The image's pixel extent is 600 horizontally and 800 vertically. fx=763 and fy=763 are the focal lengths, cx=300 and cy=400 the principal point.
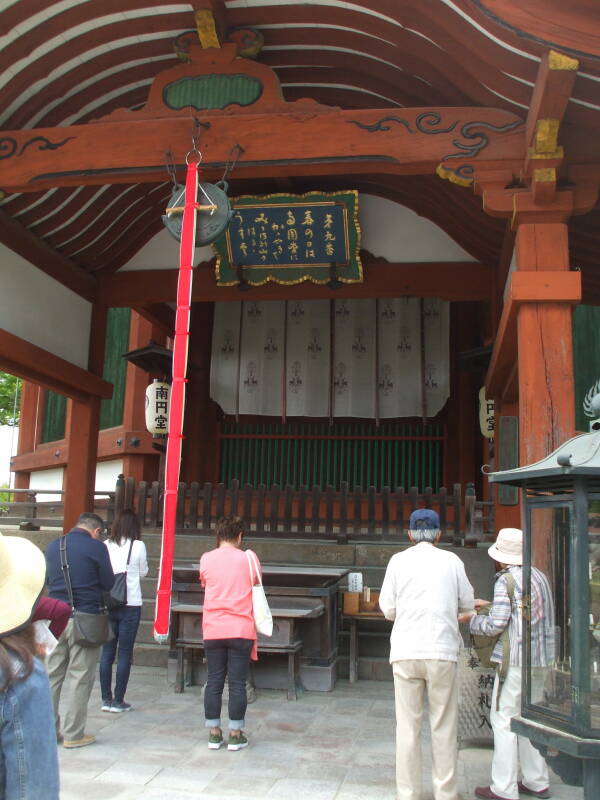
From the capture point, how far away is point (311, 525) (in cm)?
897

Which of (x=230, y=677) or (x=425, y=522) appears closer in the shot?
(x=425, y=522)

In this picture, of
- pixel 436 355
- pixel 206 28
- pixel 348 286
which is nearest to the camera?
pixel 206 28

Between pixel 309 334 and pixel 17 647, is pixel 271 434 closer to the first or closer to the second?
pixel 309 334

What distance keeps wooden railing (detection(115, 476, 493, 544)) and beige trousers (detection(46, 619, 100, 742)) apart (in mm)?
3947

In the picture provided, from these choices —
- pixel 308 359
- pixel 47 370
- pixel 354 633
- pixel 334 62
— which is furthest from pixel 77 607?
pixel 308 359

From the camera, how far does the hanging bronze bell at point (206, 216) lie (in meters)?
5.25

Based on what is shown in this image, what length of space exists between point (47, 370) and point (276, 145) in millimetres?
3620

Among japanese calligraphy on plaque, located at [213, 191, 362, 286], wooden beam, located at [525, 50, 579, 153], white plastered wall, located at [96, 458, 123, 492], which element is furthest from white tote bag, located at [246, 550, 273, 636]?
white plastered wall, located at [96, 458, 123, 492]

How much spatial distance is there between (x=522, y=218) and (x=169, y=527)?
10.2 ft

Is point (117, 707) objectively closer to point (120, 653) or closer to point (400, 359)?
point (120, 653)

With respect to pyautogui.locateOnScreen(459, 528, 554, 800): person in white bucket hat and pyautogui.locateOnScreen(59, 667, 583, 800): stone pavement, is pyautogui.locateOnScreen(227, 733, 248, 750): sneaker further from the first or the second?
pyautogui.locateOnScreen(459, 528, 554, 800): person in white bucket hat

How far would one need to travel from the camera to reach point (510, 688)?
3.84 m

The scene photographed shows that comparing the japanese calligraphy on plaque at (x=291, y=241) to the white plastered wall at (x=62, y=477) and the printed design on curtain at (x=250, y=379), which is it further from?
the white plastered wall at (x=62, y=477)

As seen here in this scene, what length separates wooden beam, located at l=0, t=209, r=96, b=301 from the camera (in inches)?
289
